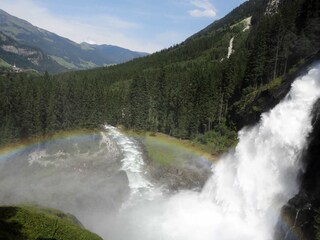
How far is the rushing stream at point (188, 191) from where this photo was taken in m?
43.2

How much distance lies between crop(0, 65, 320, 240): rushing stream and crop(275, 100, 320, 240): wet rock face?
127 centimetres

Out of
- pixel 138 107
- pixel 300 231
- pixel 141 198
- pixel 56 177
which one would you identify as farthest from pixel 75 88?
pixel 300 231

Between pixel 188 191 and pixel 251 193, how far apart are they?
14.6m

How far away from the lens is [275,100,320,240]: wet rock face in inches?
1348

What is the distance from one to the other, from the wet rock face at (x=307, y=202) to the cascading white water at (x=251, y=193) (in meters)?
1.33

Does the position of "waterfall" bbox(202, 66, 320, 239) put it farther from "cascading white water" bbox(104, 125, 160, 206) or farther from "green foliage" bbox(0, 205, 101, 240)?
"green foliage" bbox(0, 205, 101, 240)

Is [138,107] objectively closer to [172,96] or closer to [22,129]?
[172,96]

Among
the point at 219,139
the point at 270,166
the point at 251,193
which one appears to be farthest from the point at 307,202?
the point at 219,139

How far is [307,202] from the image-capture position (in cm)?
3547

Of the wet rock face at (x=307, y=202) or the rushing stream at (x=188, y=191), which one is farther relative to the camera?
the rushing stream at (x=188, y=191)

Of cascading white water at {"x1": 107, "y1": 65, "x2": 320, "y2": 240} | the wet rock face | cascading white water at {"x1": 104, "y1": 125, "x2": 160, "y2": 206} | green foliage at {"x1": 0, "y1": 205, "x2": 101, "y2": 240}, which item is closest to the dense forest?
cascading white water at {"x1": 104, "y1": 125, "x2": 160, "y2": 206}

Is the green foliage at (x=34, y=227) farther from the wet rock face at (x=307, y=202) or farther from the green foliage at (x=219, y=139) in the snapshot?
the green foliage at (x=219, y=139)

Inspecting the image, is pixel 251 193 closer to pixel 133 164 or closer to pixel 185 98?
pixel 133 164

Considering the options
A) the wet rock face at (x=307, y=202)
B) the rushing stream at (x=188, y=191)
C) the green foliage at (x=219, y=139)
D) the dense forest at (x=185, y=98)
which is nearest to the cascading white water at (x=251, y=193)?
the rushing stream at (x=188, y=191)
